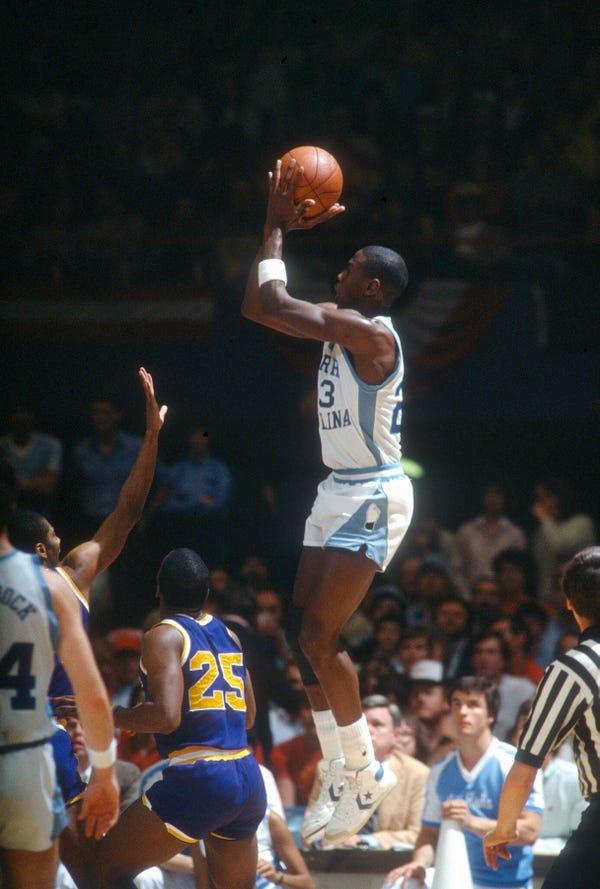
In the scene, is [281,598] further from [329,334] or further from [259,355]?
[329,334]

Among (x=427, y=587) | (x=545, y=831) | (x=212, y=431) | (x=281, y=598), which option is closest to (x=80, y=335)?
(x=212, y=431)

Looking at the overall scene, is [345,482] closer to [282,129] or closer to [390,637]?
[390,637]

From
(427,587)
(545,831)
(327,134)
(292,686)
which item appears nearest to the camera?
(545,831)

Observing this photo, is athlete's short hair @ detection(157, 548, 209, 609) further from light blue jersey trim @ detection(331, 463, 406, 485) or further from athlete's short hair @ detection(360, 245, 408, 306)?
athlete's short hair @ detection(360, 245, 408, 306)

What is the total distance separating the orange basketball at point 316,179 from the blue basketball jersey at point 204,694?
1.79 meters

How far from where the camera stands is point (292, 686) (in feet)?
30.2

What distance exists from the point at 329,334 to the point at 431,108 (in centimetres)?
803

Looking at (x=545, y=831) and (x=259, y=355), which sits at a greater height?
(x=259, y=355)

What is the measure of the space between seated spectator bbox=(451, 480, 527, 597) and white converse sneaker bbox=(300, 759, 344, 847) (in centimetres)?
529

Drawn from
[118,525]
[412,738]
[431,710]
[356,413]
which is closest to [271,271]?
[356,413]

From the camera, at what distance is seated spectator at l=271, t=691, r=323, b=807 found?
8359mm

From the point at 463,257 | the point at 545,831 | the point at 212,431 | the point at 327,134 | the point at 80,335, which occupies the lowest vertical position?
the point at 545,831

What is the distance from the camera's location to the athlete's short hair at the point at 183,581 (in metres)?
5.63

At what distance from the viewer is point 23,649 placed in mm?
4164
